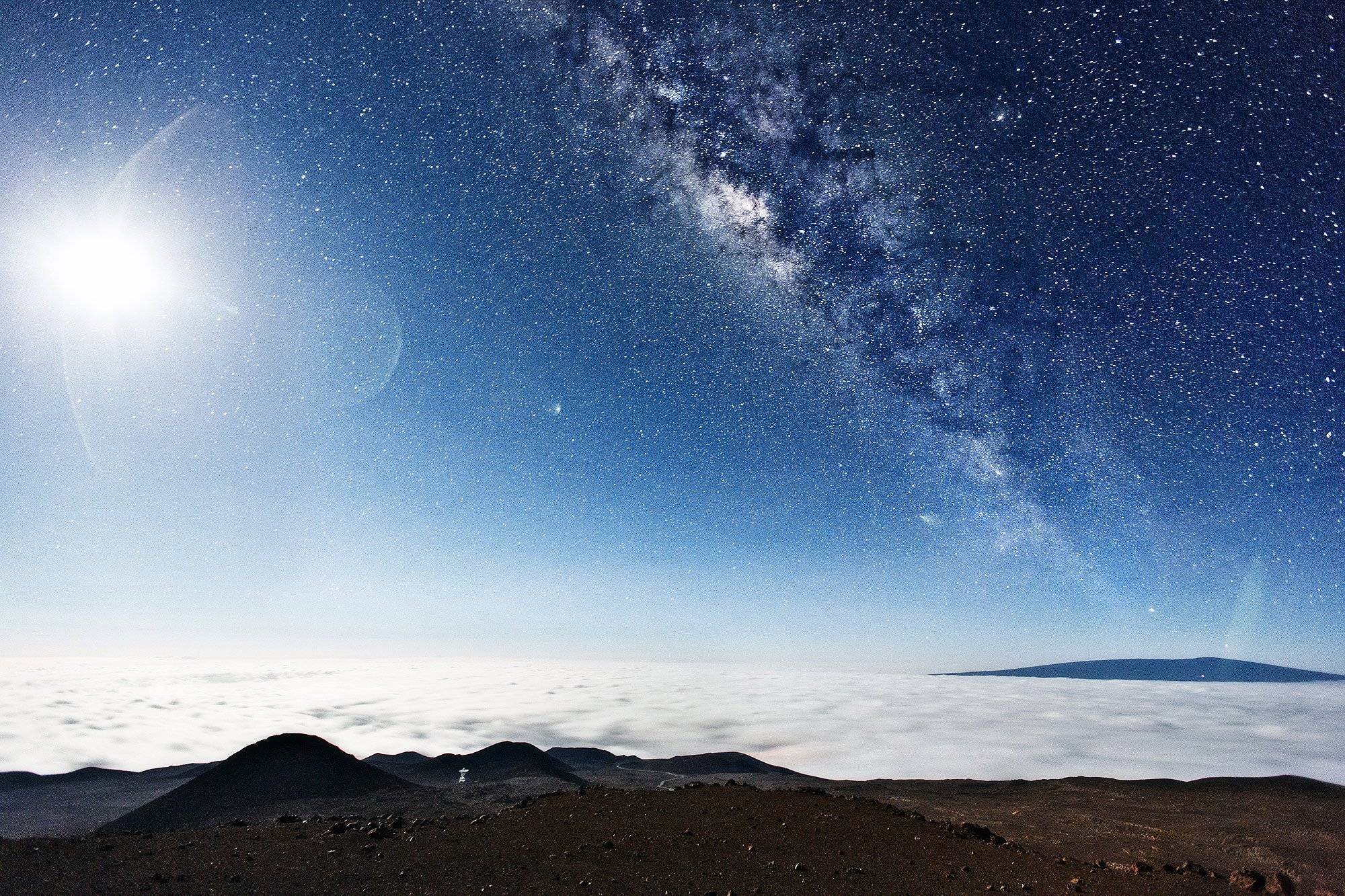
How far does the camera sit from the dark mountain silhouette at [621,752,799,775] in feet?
101

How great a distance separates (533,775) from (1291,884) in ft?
70.7

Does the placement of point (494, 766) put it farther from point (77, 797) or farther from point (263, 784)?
point (77, 797)

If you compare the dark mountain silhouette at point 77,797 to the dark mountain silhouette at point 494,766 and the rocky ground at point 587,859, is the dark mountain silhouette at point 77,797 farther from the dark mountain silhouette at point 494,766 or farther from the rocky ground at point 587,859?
the rocky ground at point 587,859

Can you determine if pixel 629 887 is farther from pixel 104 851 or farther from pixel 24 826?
pixel 24 826

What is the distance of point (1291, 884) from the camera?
913 centimetres

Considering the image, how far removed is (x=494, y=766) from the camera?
90.1 feet

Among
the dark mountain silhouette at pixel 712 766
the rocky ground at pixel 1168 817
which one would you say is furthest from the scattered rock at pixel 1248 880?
the dark mountain silhouette at pixel 712 766

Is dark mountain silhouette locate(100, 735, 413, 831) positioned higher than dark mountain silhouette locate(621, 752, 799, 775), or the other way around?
dark mountain silhouette locate(100, 735, 413, 831)

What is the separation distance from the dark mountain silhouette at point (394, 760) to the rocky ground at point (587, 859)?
24.0 metres

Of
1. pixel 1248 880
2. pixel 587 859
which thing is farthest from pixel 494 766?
pixel 1248 880

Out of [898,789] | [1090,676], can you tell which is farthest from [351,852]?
[1090,676]

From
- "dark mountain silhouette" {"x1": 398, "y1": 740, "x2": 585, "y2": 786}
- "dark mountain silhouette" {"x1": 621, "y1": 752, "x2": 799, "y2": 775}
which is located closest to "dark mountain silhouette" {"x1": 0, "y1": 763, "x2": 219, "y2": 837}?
"dark mountain silhouette" {"x1": 398, "y1": 740, "x2": 585, "y2": 786}

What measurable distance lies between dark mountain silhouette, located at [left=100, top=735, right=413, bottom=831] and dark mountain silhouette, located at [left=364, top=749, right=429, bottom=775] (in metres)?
9.62

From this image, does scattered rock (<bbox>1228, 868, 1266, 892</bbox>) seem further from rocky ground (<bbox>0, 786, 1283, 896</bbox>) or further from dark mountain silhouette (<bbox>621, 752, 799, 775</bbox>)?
dark mountain silhouette (<bbox>621, 752, 799, 775</bbox>)
